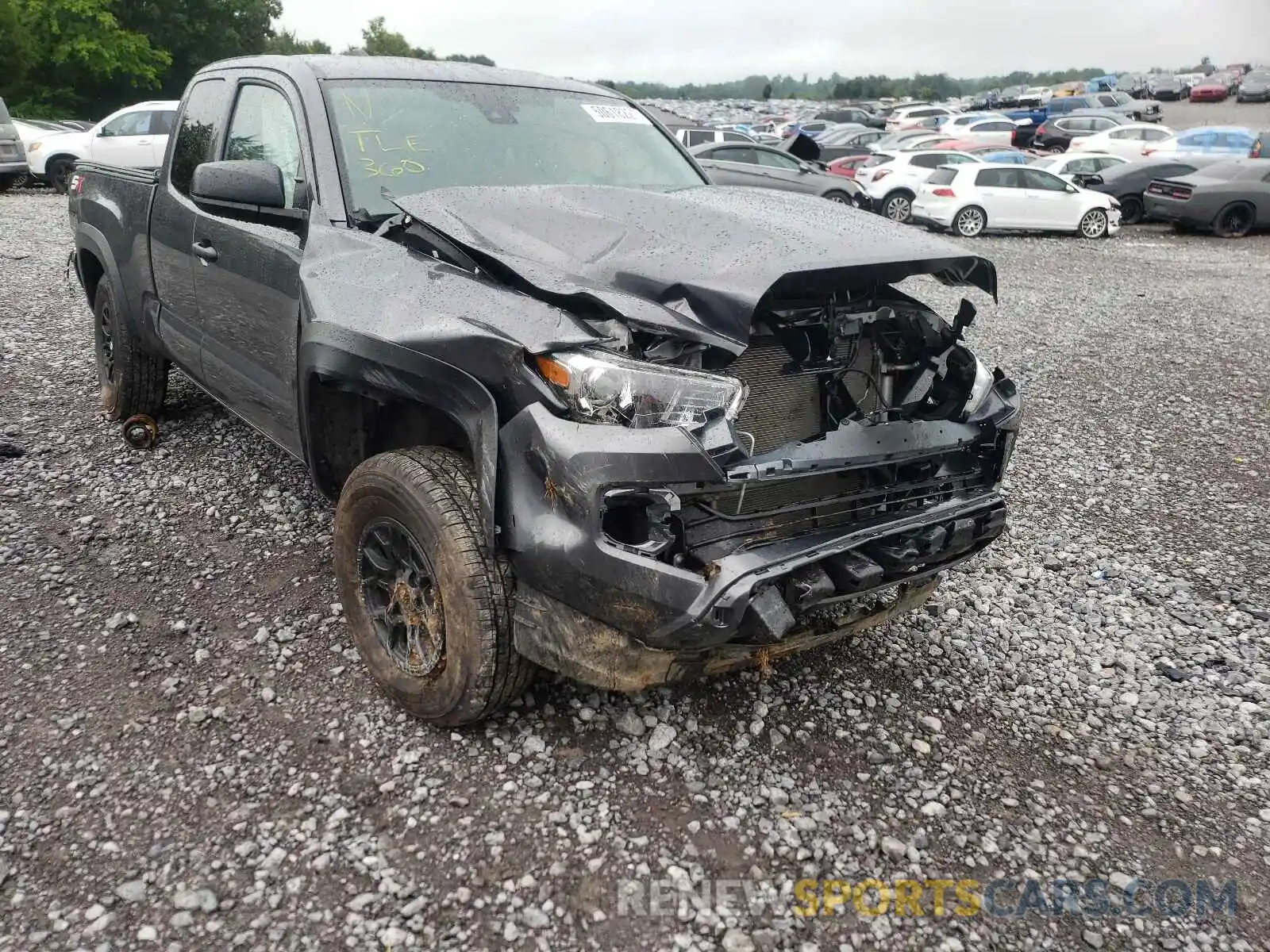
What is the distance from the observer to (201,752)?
8.87ft

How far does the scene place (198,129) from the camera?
4.22 metres

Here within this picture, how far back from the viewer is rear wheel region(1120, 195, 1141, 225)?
18.4 m

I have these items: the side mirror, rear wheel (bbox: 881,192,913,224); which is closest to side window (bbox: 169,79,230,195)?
the side mirror

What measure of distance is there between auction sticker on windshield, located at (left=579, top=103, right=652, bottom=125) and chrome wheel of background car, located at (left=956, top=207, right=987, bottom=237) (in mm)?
13550

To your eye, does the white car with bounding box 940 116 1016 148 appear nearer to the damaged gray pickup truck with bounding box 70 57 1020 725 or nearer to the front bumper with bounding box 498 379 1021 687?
the damaged gray pickup truck with bounding box 70 57 1020 725

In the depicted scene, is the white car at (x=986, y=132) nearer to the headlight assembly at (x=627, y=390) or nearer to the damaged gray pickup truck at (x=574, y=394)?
the damaged gray pickup truck at (x=574, y=394)

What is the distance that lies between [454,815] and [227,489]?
2.64 m

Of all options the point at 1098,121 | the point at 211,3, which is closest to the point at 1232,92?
the point at 1098,121

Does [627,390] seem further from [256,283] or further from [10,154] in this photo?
[10,154]

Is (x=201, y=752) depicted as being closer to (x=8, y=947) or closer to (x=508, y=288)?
(x=8, y=947)

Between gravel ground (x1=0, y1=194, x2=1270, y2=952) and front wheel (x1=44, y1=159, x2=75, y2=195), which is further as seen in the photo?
front wheel (x1=44, y1=159, x2=75, y2=195)

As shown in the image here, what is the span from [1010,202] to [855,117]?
3350cm

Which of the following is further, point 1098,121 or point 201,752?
point 1098,121

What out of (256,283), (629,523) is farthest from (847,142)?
(629,523)
